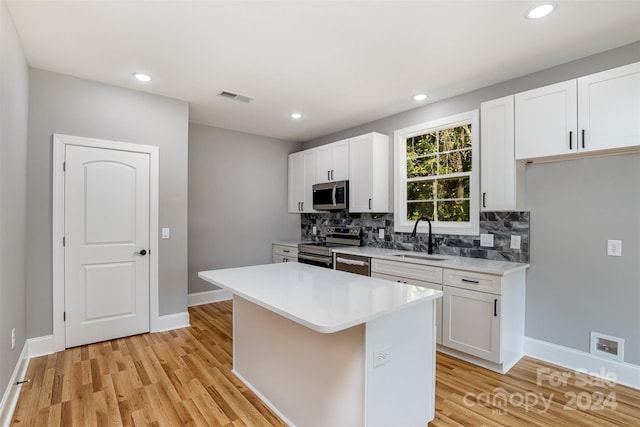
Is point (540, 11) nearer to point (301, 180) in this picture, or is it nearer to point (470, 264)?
point (470, 264)

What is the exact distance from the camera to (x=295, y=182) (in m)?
5.34

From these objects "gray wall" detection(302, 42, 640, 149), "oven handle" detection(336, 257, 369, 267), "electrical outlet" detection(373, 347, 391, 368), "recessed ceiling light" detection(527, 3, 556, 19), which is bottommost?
"electrical outlet" detection(373, 347, 391, 368)

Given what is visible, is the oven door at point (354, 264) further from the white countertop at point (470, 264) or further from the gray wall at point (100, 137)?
the gray wall at point (100, 137)

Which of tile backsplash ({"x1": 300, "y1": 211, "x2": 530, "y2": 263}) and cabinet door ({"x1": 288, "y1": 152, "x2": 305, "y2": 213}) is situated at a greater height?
cabinet door ({"x1": 288, "y1": 152, "x2": 305, "y2": 213})

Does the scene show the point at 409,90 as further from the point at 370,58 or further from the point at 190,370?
the point at 190,370

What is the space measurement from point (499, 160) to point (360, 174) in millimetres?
1696

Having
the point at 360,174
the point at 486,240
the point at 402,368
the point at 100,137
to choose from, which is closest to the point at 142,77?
the point at 100,137

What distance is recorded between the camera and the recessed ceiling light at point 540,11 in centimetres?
193

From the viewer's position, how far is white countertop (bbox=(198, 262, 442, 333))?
4.67 feet

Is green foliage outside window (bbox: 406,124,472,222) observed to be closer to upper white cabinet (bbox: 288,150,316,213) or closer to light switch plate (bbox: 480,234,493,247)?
light switch plate (bbox: 480,234,493,247)

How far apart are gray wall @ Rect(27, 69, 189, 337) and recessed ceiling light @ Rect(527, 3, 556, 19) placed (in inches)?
132

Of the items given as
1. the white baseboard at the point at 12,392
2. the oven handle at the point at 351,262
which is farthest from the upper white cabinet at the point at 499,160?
the white baseboard at the point at 12,392

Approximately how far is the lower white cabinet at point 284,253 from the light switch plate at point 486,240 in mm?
2552

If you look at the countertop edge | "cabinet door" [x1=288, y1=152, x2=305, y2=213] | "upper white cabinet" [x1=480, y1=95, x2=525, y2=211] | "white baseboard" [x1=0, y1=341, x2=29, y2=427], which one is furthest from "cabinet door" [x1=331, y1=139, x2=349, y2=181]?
"white baseboard" [x1=0, y1=341, x2=29, y2=427]
